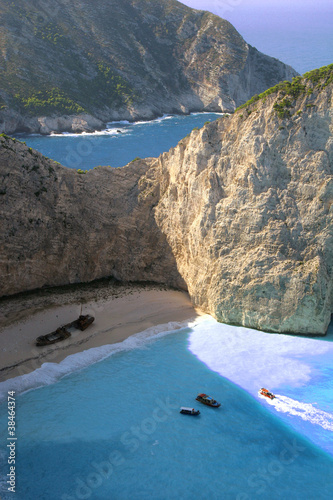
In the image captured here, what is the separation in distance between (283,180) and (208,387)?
1427cm

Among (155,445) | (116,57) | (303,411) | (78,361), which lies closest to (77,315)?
(78,361)

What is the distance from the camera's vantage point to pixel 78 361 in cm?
3031

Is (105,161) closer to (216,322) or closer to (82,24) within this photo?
(216,322)

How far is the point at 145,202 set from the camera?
126 feet

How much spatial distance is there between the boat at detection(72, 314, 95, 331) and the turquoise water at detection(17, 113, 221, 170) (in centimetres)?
3718

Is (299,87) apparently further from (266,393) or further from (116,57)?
(116,57)

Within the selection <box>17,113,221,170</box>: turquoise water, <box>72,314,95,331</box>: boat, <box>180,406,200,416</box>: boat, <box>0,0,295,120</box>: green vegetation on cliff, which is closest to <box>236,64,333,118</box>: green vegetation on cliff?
<box>72,314,95,331</box>: boat

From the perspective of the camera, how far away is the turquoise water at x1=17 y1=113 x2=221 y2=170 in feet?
239

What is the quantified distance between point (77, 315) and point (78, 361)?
4.96 m

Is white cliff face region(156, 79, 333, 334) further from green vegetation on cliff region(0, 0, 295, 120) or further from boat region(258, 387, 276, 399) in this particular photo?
green vegetation on cliff region(0, 0, 295, 120)

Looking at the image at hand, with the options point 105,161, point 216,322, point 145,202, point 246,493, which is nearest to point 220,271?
point 216,322

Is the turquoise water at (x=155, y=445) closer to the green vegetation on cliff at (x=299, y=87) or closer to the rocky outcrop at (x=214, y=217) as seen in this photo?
the rocky outcrop at (x=214, y=217)

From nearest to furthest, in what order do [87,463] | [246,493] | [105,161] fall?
[246,493] → [87,463] → [105,161]

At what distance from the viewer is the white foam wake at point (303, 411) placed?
78.4 ft
